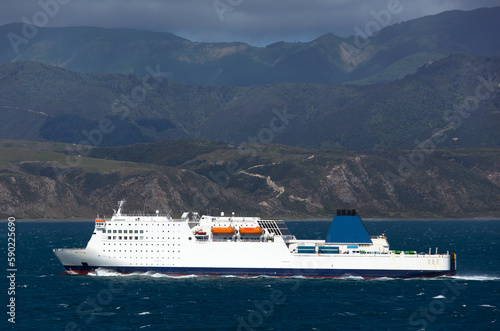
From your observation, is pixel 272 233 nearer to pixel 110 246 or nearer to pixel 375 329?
pixel 110 246

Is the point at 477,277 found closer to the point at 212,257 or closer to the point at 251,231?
the point at 251,231

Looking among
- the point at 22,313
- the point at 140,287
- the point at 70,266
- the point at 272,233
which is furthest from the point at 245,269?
the point at 22,313

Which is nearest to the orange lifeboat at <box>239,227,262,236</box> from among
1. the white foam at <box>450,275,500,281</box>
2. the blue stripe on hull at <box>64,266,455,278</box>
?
the blue stripe on hull at <box>64,266,455,278</box>

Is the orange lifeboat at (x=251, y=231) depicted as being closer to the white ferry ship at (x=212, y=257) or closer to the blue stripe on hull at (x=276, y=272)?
the white ferry ship at (x=212, y=257)

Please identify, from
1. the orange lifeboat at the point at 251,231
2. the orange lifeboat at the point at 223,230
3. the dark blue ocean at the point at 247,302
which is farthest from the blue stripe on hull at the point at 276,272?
the orange lifeboat at the point at 223,230

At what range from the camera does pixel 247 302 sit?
2869 inches

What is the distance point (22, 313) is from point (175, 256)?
854 inches

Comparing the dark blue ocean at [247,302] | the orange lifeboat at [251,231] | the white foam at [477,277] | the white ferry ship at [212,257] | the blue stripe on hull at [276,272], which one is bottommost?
the dark blue ocean at [247,302]

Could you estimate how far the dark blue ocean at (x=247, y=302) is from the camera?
212ft

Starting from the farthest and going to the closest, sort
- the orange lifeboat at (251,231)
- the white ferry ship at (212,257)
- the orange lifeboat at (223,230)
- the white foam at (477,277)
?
the white foam at (477,277)
the orange lifeboat at (251,231)
the orange lifeboat at (223,230)
the white ferry ship at (212,257)

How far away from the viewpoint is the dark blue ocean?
212 feet

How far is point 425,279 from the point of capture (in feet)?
288

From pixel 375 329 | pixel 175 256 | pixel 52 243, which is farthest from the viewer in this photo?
pixel 52 243

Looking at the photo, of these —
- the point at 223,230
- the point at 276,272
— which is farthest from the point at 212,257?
the point at 276,272
